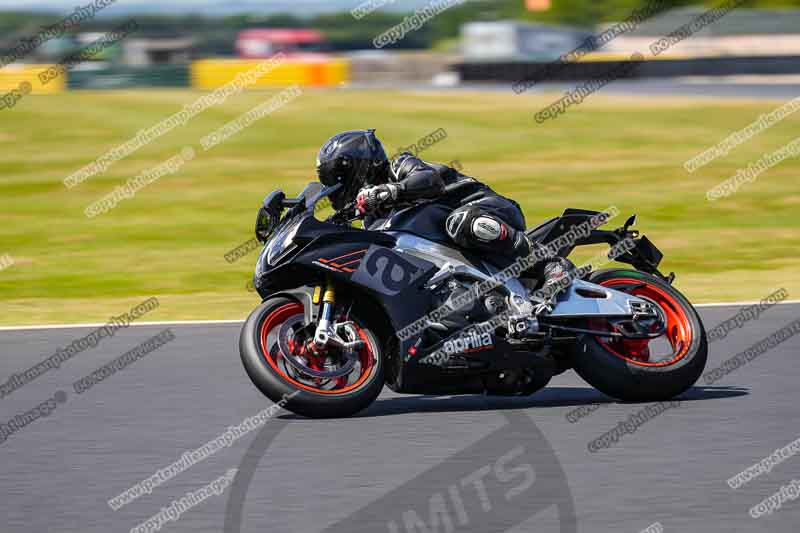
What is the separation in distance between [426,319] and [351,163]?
0.90 metres

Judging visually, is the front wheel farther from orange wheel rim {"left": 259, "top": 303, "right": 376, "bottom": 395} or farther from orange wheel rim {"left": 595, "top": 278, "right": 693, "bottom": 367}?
orange wheel rim {"left": 259, "top": 303, "right": 376, "bottom": 395}

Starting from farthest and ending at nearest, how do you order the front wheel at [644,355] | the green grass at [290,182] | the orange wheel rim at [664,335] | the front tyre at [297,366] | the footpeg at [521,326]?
the green grass at [290,182] < the orange wheel rim at [664,335] < the front wheel at [644,355] < the footpeg at [521,326] < the front tyre at [297,366]

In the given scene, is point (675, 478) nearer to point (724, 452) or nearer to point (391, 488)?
point (724, 452)

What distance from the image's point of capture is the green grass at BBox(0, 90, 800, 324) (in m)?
13.8

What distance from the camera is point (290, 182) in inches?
887

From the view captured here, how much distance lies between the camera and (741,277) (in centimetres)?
1327

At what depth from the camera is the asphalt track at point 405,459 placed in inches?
216

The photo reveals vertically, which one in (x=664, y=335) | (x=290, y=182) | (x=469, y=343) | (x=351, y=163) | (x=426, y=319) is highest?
(x=351, y=163)

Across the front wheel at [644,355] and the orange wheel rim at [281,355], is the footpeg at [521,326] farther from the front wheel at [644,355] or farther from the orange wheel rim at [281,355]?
the orange wheel rim at [281,355]

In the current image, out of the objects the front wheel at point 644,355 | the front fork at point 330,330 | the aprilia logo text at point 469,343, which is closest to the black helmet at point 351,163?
the front fork at point 330,330

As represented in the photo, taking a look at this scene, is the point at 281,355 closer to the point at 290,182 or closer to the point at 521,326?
the point at 521,326

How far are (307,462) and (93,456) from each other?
3.45ft

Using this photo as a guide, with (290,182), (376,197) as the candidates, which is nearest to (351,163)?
(376,197)

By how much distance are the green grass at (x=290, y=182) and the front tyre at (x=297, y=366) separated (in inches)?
170
